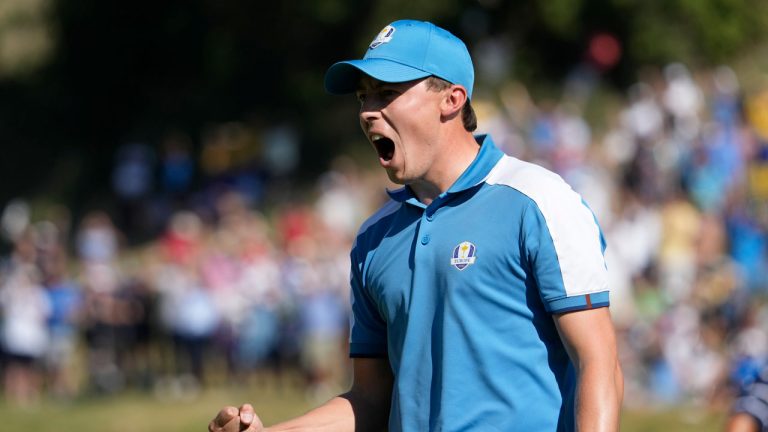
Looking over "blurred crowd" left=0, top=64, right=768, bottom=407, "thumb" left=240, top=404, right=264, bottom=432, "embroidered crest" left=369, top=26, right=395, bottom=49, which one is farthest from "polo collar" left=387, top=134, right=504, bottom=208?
"blurred crowd" left=0, top=64, right=768, bottom=407

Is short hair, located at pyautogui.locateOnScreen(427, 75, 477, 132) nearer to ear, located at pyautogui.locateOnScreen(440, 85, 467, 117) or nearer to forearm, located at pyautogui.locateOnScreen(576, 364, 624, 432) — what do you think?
ear, located at pyautogui.locateOnScreen(440, 85, 467, 117)

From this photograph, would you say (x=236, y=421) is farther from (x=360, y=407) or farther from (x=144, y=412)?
(x=144, y=412)

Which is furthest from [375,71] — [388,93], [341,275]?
[341,275]

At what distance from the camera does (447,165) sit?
425 centimetres

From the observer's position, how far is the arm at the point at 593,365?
12.5 ft

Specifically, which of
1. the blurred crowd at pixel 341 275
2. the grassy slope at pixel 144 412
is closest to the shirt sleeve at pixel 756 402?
the grassy slope at pixel 144 412

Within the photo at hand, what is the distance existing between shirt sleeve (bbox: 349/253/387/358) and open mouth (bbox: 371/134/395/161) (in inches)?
16.9

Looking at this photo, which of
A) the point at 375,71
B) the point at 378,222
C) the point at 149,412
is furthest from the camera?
the point at 149,412

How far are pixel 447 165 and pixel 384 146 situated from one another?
205 mm

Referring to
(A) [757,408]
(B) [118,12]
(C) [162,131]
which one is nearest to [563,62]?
(C) [162,131]

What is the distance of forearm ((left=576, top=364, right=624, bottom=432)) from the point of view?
12.4ft

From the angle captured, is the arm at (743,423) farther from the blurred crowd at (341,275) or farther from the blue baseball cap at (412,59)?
the blurred crowd at (341,275)

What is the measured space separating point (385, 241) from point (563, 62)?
79.7ft

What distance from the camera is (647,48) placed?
26.6 meters
